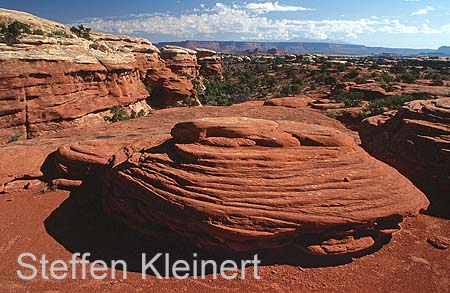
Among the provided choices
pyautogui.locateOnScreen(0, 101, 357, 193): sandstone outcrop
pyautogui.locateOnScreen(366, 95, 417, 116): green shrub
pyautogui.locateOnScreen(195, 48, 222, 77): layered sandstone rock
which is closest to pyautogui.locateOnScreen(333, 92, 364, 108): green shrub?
pyautogui.locateOnScreen(366, 95, 417, 116): green shrub

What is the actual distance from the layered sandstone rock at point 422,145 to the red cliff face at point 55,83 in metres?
14.9

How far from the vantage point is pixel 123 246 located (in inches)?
307

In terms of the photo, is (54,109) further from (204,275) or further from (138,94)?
(204,275)

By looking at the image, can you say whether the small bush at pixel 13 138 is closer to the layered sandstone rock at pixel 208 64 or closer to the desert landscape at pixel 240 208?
the desert landscape at pixel 240 208

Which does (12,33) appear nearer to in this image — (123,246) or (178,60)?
(123,246)

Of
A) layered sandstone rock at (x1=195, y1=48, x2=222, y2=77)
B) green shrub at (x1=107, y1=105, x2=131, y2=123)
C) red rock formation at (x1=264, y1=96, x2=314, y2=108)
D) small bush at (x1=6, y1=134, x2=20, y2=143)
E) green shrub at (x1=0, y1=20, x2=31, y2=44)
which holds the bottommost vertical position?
small bush at (x1=6, y1=134, x2=20, y2=143)

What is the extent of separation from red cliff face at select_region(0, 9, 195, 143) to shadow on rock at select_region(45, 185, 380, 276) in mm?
9160

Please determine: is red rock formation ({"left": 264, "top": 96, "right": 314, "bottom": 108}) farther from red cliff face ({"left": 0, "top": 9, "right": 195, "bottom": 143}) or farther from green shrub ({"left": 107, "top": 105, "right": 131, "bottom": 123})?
green shrub ({"left": 107, "top": 105, "right": 131, "bottom": 123})

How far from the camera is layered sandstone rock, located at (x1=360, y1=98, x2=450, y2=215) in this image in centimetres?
970

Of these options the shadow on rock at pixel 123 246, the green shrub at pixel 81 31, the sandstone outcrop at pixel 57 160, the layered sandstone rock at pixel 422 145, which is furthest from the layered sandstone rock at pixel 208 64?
the shadow on rock at pixel 123 246

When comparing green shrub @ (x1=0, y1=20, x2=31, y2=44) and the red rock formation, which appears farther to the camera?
the red rock formation

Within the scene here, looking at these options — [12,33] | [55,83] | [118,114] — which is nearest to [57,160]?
[55,83]

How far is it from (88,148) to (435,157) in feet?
33.4

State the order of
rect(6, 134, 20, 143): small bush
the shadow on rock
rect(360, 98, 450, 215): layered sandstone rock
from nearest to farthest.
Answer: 1. the shadow on rock
2. rect(360, 98, 450, 215): layered sandstone rock
3. rect(6, 134, 20, 143): small bush
